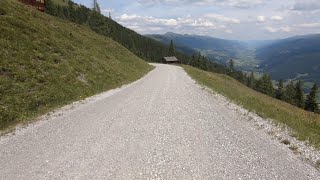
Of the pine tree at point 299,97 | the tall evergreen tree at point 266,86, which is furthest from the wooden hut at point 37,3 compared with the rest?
the tall evergreen tree at point 266,86

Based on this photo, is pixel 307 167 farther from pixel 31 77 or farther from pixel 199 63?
pixel 199 63

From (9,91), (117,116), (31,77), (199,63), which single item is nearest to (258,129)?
(117,116)

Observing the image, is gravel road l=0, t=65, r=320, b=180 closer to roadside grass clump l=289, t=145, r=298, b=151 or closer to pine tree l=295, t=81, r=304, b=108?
roadside grass clump l=289, t=145, r=298, b=151

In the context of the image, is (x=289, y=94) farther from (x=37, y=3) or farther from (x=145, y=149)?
(x=145, y=149)

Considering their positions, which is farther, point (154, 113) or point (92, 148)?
point (154, 113)

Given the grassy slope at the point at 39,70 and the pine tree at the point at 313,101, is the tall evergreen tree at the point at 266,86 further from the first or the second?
the grassy slope at the point at 39,70

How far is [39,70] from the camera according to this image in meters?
28.2

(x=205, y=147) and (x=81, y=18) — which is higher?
(x=81, y=18)

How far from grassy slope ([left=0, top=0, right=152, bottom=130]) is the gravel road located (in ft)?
9.61

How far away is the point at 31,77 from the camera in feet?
85.5

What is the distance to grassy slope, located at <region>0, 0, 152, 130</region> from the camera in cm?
2192

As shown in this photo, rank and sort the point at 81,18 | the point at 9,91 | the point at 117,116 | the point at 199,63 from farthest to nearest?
1. the point at 81,18
2. the point at 199,63
3. the point at 9,91
4. the point at 117,116

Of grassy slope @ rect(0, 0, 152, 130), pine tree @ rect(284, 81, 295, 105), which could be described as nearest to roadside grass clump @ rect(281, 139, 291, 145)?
grassy slope @ rect(0, 0, 152, 130)

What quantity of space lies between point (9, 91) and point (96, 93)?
10.6 m
